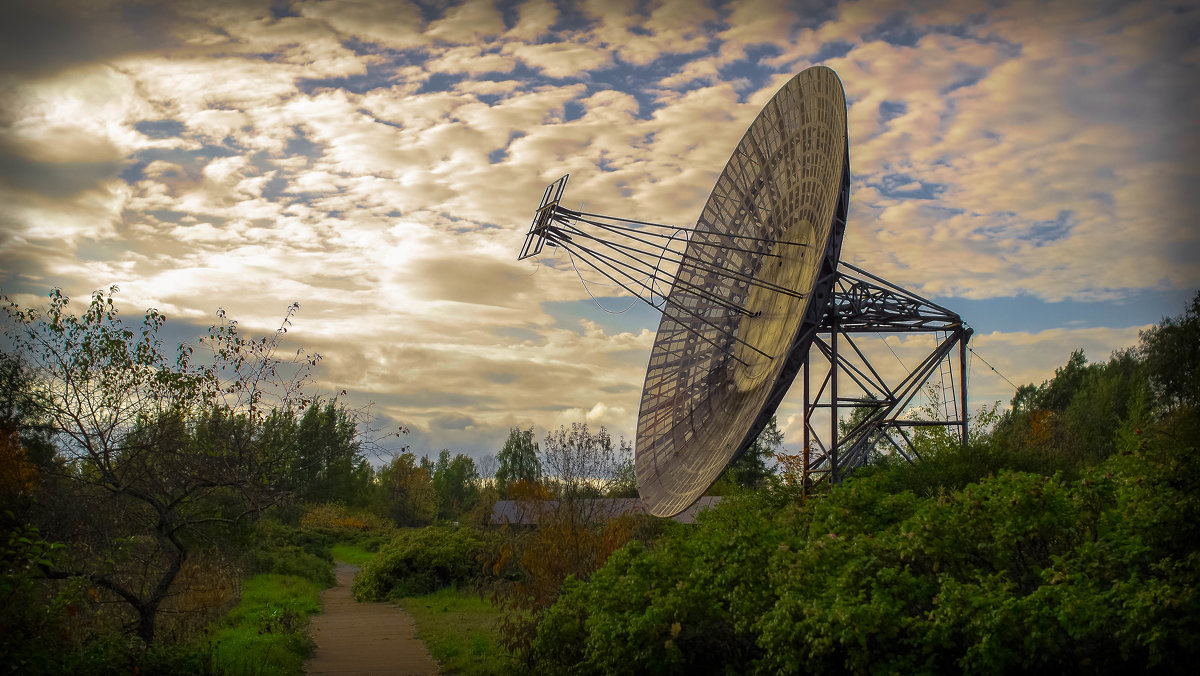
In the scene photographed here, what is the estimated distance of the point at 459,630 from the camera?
2027 cm

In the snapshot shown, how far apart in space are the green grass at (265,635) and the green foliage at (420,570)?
2754mm

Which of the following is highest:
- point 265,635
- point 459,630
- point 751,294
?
point 751,294

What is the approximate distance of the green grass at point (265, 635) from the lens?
13.8 m

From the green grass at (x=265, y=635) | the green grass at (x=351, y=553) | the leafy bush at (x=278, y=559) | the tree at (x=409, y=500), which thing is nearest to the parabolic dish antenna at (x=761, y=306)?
the green grass at (x=265, y=635)

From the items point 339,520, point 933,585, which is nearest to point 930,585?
point 933,585

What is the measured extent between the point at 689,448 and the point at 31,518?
12.8 meters

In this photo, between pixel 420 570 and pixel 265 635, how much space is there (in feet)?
46.3

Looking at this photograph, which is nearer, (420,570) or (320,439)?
(320,439)

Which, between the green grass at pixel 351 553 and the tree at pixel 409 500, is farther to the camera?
the tree at pixel 409 500

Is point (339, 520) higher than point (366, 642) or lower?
higher

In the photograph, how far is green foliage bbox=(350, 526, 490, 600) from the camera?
30.2 meters

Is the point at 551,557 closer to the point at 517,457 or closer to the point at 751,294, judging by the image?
the point at 751,294

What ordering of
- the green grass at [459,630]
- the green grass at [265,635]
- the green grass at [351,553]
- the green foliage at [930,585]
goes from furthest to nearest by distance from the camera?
the green grass at [351,553] < the green grass at [459,630] < the green grass at [265,635] < the green foliage at [930,585]

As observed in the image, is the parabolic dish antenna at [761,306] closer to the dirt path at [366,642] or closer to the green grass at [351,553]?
the dirt path at [366,642]
